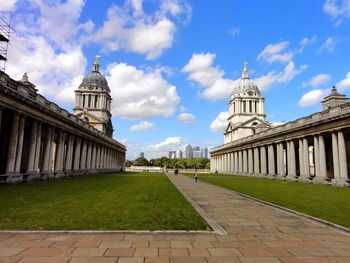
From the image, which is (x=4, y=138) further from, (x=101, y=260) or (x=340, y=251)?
(x=340, y=251)

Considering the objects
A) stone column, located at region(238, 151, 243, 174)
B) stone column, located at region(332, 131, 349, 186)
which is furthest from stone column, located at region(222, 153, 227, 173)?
stone column, located at region(332, 131, 349, 186)

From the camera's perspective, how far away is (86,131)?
2436 inches

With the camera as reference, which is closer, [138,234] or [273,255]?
[273,255]

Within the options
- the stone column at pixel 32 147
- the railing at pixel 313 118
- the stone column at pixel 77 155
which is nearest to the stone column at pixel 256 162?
the railing at pixel 313 118

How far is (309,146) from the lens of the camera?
6256 cm

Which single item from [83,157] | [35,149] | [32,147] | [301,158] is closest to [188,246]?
[32,147]

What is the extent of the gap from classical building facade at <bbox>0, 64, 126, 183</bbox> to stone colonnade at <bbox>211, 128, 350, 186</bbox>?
38053 mm

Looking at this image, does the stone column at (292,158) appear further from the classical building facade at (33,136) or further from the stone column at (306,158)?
the classical building facade at (33,136)

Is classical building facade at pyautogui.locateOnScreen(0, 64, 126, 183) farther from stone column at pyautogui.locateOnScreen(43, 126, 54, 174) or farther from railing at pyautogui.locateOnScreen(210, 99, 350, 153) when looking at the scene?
railing at pyautogui.locateOnScreen(210, 99, 350, 153)

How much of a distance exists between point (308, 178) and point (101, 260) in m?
46.0

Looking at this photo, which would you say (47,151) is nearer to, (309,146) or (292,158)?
(292,158)

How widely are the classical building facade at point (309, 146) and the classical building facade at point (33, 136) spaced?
37906 millimetres

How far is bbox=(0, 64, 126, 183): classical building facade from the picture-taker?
31.1 meters

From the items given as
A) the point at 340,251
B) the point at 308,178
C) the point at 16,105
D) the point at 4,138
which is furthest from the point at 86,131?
the point at 340,251
